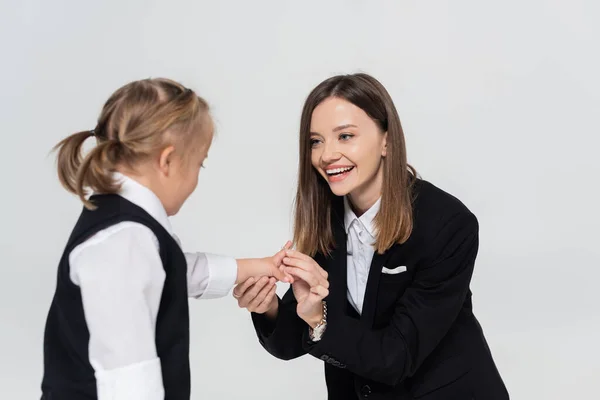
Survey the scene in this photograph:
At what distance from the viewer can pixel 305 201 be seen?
2.83 m

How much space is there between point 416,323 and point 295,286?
0.39m

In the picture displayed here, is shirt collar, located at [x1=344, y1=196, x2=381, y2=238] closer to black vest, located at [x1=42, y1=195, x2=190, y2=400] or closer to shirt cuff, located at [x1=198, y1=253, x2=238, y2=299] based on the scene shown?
shirt cuff, located at [x1=198, y1=253, x2=238, y2=299]

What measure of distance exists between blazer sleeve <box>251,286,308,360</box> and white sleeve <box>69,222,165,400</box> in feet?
3.03

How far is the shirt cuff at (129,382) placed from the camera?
1754 mm

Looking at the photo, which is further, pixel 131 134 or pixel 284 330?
pixel 284 330

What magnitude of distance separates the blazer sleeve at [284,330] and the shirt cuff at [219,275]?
0.34m

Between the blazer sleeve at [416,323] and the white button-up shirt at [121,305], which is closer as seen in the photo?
the white button-up shirt at [121,305]

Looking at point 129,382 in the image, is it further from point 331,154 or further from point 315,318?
point 331,154

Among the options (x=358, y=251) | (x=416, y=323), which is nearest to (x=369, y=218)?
(x=358, y=251)

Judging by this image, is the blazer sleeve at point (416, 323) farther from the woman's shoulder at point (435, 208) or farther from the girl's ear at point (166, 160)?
the girl's ear at point (166, 160)

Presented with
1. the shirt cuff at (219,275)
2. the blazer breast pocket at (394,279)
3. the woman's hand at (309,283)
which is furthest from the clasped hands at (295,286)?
the blazer breast pocket at (394,279)

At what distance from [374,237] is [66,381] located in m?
1.15

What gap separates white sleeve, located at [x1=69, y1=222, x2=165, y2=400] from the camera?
176cm

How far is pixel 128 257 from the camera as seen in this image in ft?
5.88
